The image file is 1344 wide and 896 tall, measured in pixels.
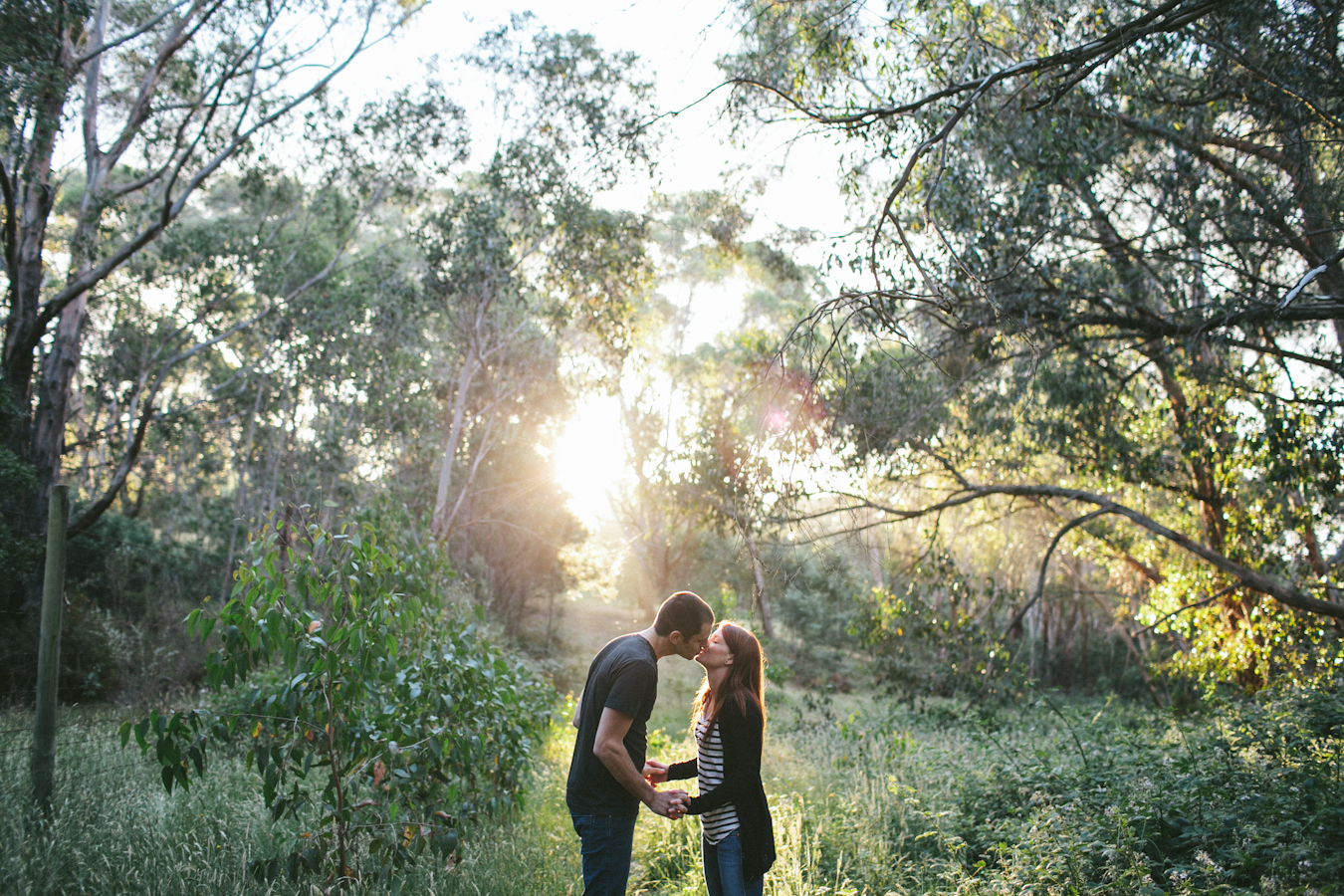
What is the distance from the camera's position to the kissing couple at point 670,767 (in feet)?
9.52

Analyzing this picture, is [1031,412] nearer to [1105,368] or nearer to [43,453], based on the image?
[1105,368]

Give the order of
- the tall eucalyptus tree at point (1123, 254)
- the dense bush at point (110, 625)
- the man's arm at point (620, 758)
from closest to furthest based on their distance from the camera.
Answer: the man's arm at point (620, 758) → the tall eucalyptus tree at point (1123, 254) → the dense bush at point (110, 625)

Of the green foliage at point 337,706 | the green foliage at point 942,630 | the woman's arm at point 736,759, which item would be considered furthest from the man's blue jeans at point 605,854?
the green foliage at point 942,630

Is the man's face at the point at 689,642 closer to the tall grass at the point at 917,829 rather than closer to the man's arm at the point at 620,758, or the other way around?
the man's arm at the point at 620,758

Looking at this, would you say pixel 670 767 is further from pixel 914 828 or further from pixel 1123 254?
pixel 1123 254

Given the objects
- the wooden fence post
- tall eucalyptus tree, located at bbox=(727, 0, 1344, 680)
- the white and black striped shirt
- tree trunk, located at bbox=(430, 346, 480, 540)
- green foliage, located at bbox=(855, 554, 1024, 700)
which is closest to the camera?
the white and black striped shirt

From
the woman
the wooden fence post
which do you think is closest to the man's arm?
the woman

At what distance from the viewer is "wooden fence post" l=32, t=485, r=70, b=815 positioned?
11.7 feet

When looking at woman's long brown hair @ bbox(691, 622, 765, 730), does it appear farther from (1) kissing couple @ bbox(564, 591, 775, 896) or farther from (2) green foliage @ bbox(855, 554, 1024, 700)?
(2) green foliage @ bbox(855, 554, 1024, 700)

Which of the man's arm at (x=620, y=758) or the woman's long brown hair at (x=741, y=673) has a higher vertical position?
the woman's long brown hair at (x=741, y=673)

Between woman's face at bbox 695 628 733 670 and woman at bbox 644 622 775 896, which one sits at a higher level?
woman's face at bbox 695 628 733 670

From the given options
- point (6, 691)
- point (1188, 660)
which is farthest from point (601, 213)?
point (1188, 660)

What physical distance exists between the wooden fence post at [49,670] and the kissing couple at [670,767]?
2.54m

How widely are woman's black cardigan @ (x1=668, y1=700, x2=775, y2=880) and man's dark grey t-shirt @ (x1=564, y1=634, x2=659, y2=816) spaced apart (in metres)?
0.34
